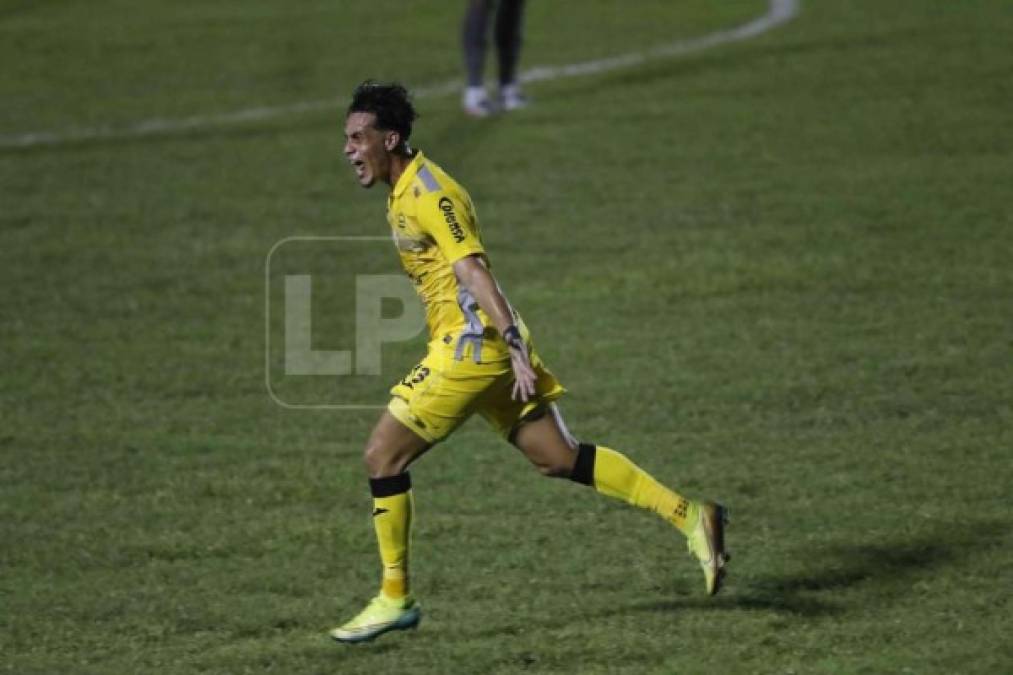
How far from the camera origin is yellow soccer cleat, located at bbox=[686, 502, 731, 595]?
7.86 metres

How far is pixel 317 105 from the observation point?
19.5 meters

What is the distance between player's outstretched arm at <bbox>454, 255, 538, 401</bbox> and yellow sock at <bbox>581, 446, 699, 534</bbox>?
2.07ft

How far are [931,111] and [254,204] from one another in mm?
6723

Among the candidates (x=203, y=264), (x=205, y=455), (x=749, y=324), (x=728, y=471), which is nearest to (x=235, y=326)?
(x=203, y=264)

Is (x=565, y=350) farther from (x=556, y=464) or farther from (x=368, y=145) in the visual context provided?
(x=368, y=145)

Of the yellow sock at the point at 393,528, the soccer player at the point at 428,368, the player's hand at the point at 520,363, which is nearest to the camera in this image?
the player's hand at the point at 520,363

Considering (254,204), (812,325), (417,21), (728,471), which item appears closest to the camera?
(728,471)

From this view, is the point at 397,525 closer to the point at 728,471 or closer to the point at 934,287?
the point at 728,471

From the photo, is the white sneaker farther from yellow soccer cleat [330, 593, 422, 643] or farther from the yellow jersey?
yellow soccer cleat [330, 593, 422, 643]

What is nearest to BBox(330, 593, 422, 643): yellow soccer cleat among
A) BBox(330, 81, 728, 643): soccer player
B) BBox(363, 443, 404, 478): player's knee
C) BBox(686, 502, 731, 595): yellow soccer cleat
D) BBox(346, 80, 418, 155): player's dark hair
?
BBox(330, 81, 728, 643): soccer player

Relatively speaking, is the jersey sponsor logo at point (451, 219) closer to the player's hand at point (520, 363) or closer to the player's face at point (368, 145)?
the player's face at point (368, 145)

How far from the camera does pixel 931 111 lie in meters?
18.3

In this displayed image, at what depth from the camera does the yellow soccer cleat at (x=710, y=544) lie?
7863 millimetres

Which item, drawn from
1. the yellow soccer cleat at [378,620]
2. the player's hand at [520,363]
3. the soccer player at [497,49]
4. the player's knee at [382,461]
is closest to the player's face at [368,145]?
the player's hand at [520,363]
